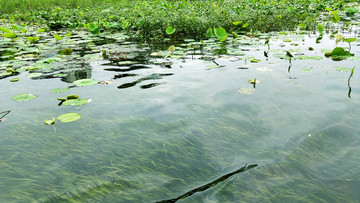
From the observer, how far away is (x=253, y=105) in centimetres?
204

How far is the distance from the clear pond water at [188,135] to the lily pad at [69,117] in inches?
1.3

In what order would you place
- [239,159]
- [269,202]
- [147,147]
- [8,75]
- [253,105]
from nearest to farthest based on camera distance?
1. [269,202]
2. [239,159]
3. [147,147]
4. [253,105]
5. [8,75]

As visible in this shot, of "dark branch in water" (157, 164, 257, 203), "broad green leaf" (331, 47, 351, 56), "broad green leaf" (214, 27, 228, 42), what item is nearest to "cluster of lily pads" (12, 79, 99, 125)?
"dark branch in water" (157, 164, 257, 203)

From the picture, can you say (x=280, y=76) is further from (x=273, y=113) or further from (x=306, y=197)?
(x=306, y=197)

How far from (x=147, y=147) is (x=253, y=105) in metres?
0.95

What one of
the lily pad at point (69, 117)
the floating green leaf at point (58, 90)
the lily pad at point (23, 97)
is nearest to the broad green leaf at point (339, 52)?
the lily pad at point (69, 117)

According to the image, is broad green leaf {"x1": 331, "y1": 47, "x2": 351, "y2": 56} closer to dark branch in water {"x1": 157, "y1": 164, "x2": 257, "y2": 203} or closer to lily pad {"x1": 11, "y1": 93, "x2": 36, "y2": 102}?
dark branch in water {"x1": 157, "y1": 164, "x2": 257, "y2": 203}

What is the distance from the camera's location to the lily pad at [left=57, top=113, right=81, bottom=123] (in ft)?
6.02

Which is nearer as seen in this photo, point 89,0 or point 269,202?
point 269,202

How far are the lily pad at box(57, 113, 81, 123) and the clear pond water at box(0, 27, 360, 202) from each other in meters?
0.03

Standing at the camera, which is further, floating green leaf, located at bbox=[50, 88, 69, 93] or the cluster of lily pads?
floating green leaf, located at bbox=[50, 88, 69, 93]

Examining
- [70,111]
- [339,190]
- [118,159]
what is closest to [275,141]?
[339,190]

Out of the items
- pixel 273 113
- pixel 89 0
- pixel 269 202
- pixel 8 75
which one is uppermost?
A: pixel 89 0

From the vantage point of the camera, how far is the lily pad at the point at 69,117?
72.2 inches
